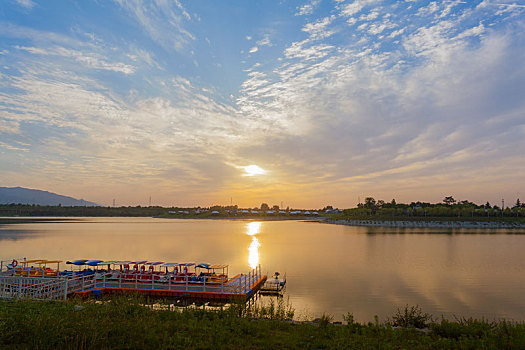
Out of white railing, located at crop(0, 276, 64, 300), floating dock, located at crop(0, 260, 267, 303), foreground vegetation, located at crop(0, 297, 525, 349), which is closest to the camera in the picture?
foreground vegetation, located at crop(0, 297, 525, 349)

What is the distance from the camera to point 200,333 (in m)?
11.5

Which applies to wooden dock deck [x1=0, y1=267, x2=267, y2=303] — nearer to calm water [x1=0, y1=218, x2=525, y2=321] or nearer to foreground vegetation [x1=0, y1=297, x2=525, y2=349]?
calm water [x1=0, y1=218, x2=525, y2=321]

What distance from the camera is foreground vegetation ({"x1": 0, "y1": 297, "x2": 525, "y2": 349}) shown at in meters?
9.57

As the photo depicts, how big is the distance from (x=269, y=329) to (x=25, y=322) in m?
7.85

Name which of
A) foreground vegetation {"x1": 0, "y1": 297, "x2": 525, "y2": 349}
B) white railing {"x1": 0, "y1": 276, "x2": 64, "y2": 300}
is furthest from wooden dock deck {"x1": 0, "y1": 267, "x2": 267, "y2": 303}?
foreground vegetation {"x1": 0, "y1": 297, "x2": 525, "y2": 349}

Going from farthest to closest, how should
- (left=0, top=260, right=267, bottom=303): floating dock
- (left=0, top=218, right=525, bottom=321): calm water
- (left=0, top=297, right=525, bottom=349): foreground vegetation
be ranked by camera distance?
(left=0, top=260, right=267, bottom=303): floating dock, (left=0, top=218, right=525, bottom=321): calm water, (left=0, top=297, right=525, bottom=349): foreground vegetation

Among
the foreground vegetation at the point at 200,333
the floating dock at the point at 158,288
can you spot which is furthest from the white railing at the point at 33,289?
the foreground vegetation at the point at 200,333

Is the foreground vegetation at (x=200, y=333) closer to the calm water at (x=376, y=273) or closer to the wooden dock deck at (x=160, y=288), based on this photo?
the calm water at (x=376, y=273)

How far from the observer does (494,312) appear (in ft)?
74.8

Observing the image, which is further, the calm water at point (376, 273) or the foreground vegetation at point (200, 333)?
the calm water at point (376, 273)

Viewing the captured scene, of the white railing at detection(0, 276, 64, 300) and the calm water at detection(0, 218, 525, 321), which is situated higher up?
the white railing at detection(0, 276, 64, 300)

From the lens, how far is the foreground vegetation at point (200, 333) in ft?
31.4

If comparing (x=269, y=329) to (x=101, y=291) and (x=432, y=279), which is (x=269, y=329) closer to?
(x=101, y=291)

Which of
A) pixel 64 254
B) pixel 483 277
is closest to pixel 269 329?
pixel 483 277
